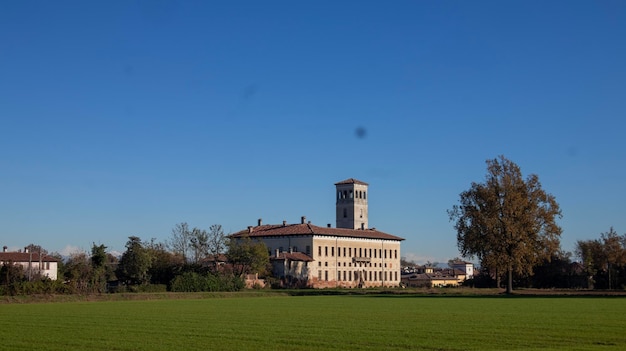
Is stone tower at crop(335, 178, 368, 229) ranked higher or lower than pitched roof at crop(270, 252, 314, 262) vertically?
higher

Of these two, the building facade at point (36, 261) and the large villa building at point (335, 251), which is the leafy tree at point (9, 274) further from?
the large villa building at point (335, 251)

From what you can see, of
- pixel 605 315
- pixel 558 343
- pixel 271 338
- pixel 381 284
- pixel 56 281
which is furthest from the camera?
pixel 381 284

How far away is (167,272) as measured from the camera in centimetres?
9475

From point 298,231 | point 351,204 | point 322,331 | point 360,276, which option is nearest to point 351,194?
point 351,204

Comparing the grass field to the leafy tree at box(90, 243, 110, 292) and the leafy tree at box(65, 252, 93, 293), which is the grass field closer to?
the leafy tree at box(65, 252, 93, 293)

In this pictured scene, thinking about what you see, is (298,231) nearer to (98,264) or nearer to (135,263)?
(135,263)

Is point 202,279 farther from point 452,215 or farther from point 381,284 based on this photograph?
point 381,284

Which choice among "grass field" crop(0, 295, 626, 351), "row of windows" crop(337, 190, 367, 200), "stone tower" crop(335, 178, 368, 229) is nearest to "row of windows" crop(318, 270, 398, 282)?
"stone tower" crop(335, 178, 368, 229)

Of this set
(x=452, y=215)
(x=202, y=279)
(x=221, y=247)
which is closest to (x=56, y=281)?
(x=202, y=279)

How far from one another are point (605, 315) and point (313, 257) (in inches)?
3325

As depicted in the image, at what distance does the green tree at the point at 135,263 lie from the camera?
3625 inches

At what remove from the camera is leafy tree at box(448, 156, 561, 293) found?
3113 inches

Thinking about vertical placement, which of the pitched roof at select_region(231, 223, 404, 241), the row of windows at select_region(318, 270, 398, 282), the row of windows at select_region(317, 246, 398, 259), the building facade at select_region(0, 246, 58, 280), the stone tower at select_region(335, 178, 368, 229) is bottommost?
the row of windows at select_region(318, 270, 398, 282)

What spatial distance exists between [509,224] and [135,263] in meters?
43.2
